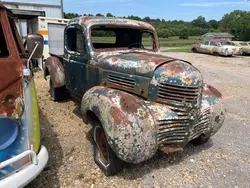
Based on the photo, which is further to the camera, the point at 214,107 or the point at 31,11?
the point at 31,11

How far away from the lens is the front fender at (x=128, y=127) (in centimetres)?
283

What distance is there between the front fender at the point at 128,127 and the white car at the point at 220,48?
62.2ft

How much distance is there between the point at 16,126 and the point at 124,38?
330 cm

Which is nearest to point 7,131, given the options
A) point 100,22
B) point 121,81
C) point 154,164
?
point 121,81

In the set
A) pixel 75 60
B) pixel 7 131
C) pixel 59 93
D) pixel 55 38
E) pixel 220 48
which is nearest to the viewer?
pixel 7 131

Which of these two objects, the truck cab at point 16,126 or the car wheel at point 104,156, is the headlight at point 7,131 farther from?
the car wheel at point 104,156

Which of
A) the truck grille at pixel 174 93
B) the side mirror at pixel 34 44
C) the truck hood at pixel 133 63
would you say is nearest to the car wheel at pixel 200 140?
the truck grille at pixel 174 93

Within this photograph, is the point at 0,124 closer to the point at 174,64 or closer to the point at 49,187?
the point at 49,187

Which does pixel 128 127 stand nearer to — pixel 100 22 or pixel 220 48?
pixel 100 22

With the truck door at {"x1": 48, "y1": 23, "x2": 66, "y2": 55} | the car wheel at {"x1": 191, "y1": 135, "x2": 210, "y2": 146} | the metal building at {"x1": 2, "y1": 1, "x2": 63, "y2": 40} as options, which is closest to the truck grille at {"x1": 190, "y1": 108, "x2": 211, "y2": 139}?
the car wheel at {"x1": 191, "y1": 135, "x2": 210, "y2": 146}

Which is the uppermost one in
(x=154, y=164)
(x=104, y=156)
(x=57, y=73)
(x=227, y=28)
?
(x=227, y=28)

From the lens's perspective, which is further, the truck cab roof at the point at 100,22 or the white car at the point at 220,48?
the white car at the point at 220,48

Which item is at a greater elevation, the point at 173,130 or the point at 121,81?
the point at 121,81

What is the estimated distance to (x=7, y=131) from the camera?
2164 millimetres
